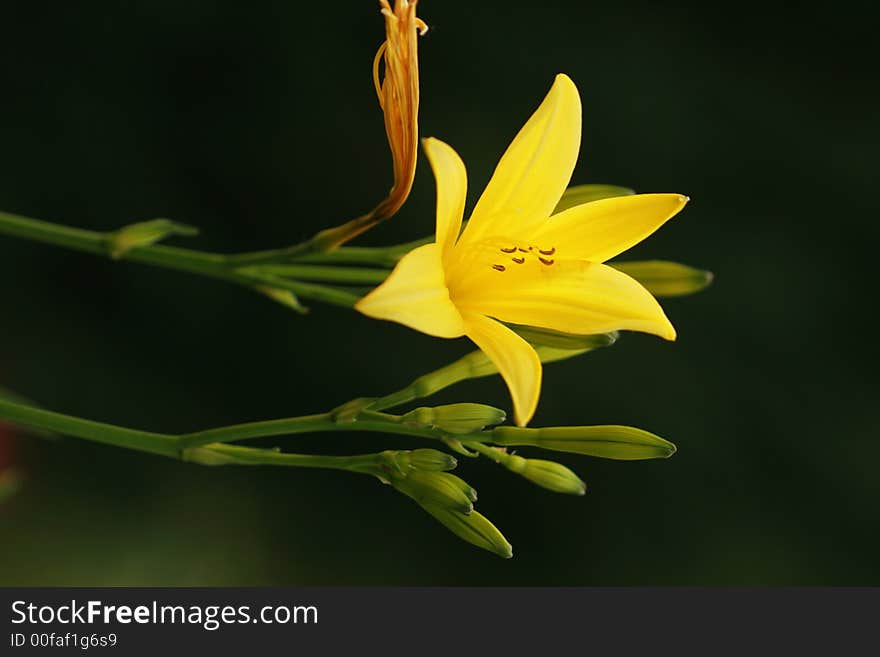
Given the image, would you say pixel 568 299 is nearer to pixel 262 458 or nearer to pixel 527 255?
pixel 527 255

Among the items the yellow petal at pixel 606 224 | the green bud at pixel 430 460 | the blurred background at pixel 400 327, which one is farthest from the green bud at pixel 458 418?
the blurred background at pixel 400 327

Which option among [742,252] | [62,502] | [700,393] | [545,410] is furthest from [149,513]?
[742,252]

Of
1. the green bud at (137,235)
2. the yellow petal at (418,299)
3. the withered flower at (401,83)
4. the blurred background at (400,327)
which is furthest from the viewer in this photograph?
the blurred background at (400,327)

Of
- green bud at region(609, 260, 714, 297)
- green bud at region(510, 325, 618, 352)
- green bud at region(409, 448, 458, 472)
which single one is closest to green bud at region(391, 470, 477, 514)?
green bud at region(409, 448, 458, 472)

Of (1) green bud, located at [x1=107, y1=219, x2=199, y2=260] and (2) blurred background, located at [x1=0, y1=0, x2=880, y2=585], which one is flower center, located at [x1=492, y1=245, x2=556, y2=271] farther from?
(2) blurred background, located at [x1=0, y1=0, x2=880, y2=585]

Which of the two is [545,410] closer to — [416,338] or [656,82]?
[416,338]

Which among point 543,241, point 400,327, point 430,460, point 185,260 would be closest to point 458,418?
point 430,460

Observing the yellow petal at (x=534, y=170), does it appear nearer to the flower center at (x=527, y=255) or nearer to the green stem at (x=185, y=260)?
the flower center at (x=527, y=255)
